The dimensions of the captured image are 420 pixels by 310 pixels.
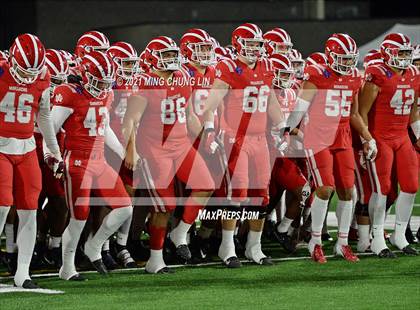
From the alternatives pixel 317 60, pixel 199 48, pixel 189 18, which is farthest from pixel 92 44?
pixel 189 18

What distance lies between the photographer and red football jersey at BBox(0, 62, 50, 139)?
26.2ft

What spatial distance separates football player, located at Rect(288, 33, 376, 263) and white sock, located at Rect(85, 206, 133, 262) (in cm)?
148

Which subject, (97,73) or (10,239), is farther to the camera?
(10,239)

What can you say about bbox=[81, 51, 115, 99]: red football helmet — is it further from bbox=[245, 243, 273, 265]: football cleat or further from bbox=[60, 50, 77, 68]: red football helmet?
bbox=[245, 243, 273, 265]: football cleat

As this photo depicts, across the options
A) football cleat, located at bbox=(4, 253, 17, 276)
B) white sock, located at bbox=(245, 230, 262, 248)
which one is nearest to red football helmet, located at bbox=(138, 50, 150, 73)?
white sock, located at bbox=(245, 230, 262, 248)

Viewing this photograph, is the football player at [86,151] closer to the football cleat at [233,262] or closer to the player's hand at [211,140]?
the player's hand at [211,140]

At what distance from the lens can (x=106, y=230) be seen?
859 cm

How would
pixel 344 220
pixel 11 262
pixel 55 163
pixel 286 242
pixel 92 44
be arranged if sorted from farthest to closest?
pixel 92 44 → pixel 286 242 → pixel 344 220 → pixel 11 262 → pixel 55 163

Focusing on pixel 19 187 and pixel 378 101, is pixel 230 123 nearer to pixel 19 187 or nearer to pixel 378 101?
pixel 378 101

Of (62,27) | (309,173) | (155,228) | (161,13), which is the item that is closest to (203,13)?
(161,13)

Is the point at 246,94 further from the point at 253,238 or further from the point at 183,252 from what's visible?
the point at 183,252

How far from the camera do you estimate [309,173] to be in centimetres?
995

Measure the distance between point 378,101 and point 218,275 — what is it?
1.90 metres

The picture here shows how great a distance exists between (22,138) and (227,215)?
1.80 metres
